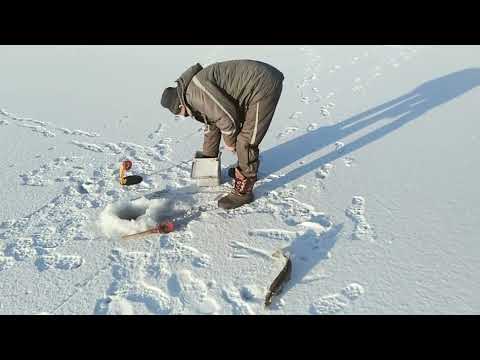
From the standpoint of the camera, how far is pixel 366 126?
4.88m

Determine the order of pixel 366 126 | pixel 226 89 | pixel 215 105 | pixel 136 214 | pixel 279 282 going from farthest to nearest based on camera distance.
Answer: pixel 366 126 < pixel 136 214 < pixel 226 89 < pixel 215 105 < pixel 279 282

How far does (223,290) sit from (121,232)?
3.33 ft

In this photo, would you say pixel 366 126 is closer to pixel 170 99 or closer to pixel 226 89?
pixel 226 89

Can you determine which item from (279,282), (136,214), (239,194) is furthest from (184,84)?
(279,282)

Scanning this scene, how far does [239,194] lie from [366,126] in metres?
2.32

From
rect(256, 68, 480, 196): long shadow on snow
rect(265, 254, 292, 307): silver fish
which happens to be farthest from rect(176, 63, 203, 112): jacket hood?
rect(265, 254, 292, 307): silver fish

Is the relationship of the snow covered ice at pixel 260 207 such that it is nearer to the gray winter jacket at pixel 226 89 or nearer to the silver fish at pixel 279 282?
the silver fish at pixel 279 282

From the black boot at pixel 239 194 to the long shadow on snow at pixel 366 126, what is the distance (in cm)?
22

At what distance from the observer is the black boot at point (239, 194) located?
3.34 metres

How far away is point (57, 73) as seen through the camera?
23.2ft

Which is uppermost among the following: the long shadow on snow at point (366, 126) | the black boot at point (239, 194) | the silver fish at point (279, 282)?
the long shadow on snow at point (366, 126)

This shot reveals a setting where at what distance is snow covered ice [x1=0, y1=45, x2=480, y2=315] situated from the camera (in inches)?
101

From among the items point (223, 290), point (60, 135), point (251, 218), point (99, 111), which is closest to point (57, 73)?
point (99, 111)

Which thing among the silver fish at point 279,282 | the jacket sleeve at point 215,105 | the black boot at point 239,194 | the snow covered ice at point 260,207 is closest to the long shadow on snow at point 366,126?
the snow covered ice at point 260,207
